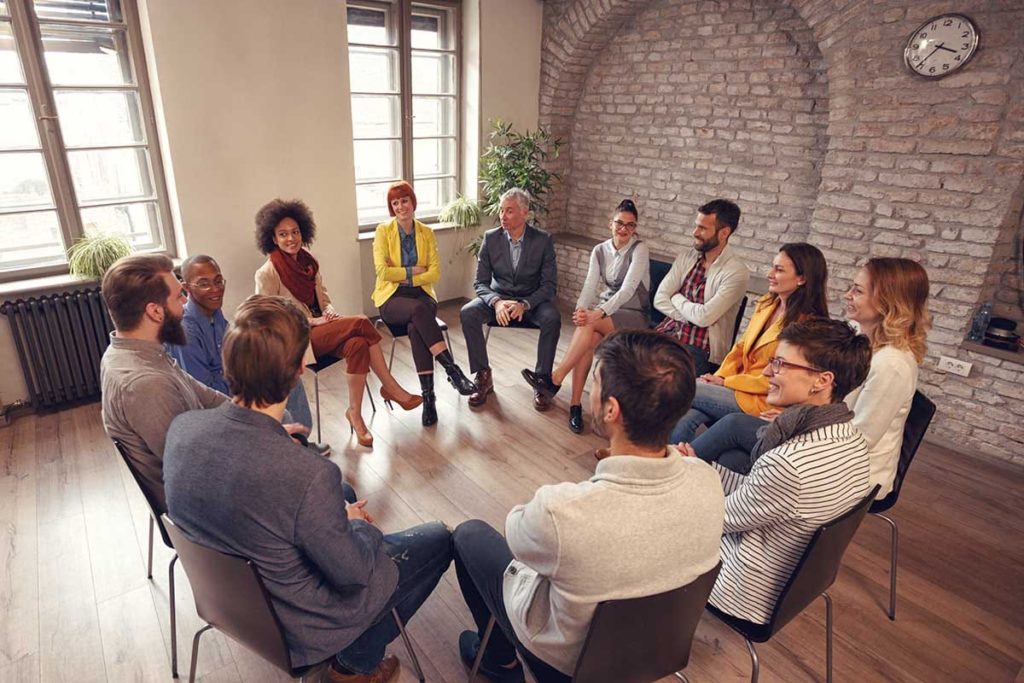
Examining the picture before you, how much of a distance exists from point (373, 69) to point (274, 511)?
4360 mm

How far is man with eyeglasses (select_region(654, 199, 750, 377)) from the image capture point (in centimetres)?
308

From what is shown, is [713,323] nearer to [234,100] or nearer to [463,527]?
[463,527]

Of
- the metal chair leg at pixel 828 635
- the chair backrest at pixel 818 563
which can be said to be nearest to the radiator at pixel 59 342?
the chair backrest at pixel 818 563

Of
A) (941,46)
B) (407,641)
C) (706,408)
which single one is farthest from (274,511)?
(941,46)

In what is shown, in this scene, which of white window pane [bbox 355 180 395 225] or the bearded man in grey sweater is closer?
the bearded man in grey sweater

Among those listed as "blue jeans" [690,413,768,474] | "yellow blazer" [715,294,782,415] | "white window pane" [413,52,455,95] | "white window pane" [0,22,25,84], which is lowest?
"blue jeans" [690,413,768,474]

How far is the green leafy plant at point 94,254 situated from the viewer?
3.46m

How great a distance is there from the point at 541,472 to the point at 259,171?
2828 millimetres

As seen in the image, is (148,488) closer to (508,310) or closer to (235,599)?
(235,599)

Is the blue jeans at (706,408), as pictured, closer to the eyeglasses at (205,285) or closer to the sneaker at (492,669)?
the sneaker at (492,669)

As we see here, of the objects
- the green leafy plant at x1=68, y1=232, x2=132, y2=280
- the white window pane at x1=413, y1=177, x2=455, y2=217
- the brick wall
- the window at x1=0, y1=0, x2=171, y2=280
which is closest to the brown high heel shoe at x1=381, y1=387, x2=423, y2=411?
the green leafy plant at x1=68, y1=232, x2=132, y2=280

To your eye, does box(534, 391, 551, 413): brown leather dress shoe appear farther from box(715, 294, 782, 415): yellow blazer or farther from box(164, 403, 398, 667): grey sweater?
box(164, 403, 398, 667): grey sweater

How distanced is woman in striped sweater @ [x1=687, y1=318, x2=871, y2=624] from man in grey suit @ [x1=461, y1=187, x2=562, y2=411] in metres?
2.03

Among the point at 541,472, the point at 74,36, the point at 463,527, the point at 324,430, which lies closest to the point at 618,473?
the point at 463,527
